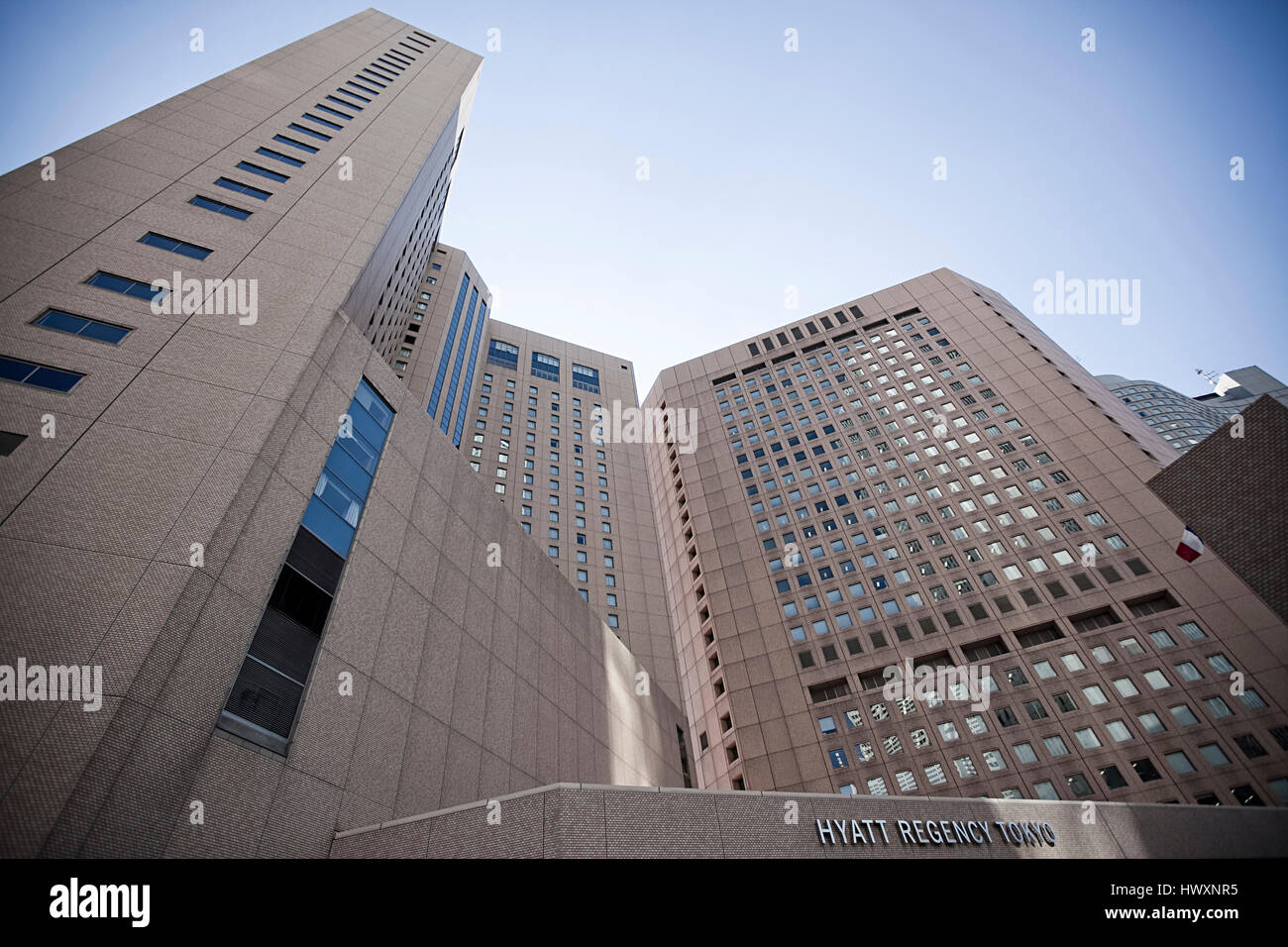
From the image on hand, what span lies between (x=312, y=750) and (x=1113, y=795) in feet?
140

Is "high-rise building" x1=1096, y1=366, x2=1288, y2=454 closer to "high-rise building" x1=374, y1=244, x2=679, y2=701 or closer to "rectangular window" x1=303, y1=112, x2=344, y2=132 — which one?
"high-rise building" x1=374, y1=244, x2=679, y2=701

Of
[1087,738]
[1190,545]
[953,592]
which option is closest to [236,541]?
[1190,545]

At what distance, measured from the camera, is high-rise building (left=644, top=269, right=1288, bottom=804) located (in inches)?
1489

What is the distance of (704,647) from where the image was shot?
55.6m

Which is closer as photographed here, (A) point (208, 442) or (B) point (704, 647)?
(A) point (208, 442)

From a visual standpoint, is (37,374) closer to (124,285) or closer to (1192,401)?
(124,285)

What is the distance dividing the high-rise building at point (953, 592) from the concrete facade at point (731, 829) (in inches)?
1100

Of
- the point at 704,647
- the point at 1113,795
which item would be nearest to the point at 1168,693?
the point at 1113,795

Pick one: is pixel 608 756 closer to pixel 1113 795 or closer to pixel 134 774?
pixel 134 774

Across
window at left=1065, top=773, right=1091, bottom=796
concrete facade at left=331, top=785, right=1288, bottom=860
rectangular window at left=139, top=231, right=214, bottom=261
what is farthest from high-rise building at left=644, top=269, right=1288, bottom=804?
rectangular window at left=139, top=231, right=214, bottom=261

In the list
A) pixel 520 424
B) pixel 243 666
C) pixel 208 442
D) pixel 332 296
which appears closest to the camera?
pixel 243 666

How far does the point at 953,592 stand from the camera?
156 feet
